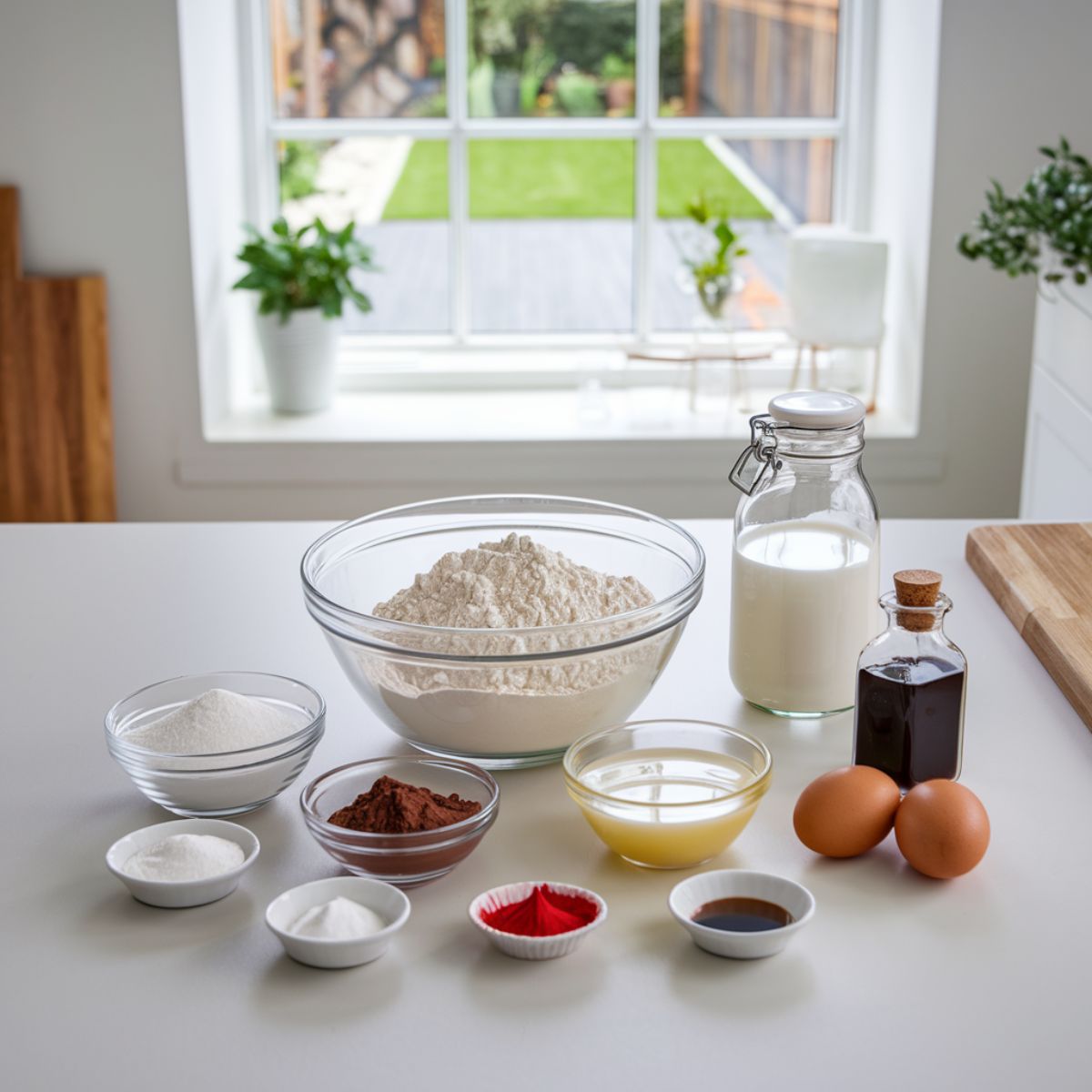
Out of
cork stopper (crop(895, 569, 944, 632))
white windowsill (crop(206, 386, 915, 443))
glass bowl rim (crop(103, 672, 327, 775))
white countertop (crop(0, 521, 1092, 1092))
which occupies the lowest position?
white windowsill (crop(206, 386, 915, 443))

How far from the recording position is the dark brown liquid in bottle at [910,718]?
3.26ft

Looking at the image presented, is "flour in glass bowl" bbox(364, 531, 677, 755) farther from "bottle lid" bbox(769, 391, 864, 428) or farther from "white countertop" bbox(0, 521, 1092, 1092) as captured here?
"bottle lid" bbox(769, 391, 864, 428)

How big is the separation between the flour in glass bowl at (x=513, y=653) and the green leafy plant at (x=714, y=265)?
7.05 feet

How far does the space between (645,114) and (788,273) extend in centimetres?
53

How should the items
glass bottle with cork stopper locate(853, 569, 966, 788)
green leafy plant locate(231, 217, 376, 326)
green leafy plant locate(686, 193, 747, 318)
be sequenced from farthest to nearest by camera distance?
green leafy plant locate(686, 193, 747, 318), green leafy plant locate(231, 217, 376, 326), glass bottle with cork stopper locate(853, 569, 966, 788)

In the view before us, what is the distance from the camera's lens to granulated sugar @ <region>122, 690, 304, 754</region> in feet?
3.26

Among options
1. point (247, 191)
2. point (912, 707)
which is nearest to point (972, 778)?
point (912, 707)

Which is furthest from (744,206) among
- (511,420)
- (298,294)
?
(298,294)

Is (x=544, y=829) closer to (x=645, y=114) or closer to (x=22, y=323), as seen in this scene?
(x=22, y=323)

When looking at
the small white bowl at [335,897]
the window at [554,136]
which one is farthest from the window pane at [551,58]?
the small white bowl at [335,897]

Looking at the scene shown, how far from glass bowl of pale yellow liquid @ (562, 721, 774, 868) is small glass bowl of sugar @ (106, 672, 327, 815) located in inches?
8.1

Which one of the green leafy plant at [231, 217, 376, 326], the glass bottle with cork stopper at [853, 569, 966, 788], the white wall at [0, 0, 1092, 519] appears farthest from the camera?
the green leafy plant at [231, 217, 376, 326]

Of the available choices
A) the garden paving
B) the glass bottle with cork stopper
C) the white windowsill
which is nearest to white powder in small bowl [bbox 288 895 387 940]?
the glass bottle with cork stopper

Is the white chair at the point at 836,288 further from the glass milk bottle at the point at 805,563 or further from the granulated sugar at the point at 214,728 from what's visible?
the granulated sugar at the point at 214,728
